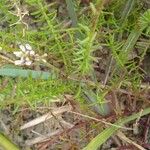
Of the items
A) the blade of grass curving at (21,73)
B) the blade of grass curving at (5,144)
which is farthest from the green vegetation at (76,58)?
the blade of grass curving at (5,144)

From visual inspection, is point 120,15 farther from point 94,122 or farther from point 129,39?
point 94,122

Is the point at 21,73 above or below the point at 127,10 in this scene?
below

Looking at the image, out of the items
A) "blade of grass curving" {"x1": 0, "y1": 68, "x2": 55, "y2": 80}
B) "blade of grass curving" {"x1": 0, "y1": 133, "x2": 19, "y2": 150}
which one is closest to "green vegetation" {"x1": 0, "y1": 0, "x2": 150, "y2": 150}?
"blade of grass curving" {"x1": 0, "y1": 68, "x2": 55, "y2": 80}

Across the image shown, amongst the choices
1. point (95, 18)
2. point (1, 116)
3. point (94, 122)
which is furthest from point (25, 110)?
point (95, 18)

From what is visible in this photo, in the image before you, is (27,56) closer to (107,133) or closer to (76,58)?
(76,58)

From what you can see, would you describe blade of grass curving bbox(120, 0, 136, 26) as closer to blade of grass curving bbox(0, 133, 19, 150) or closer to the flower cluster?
the flower cluster

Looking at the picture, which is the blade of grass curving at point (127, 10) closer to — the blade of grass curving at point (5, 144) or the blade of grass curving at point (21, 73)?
the blade of grass curving at point (21, 73)

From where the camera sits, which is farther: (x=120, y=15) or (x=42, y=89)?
(x=120, y=15)

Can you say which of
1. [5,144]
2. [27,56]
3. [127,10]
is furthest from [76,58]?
[5,144]
